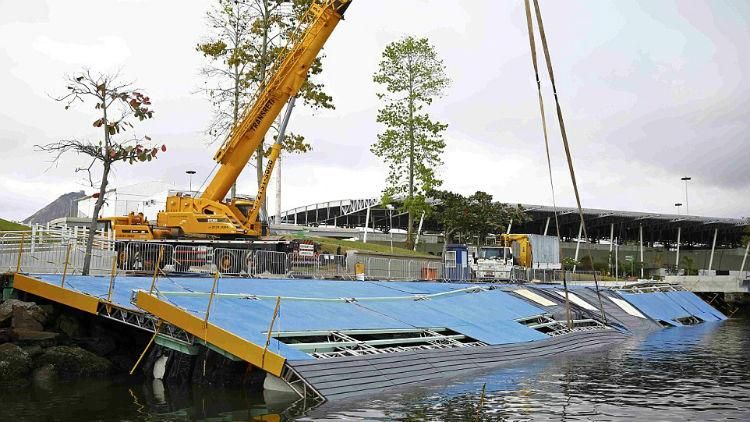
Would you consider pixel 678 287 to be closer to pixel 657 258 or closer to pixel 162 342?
pixel 162 342

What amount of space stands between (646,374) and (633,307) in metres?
23.9

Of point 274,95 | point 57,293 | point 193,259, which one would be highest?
point 274,95

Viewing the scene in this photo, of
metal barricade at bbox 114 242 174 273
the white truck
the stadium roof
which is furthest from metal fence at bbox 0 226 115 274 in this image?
the stadium roof

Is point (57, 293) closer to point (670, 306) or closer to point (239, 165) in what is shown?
point (239, 165)

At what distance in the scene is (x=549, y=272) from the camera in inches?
2317

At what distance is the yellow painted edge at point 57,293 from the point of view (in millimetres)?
20578

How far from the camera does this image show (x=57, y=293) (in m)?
21.3

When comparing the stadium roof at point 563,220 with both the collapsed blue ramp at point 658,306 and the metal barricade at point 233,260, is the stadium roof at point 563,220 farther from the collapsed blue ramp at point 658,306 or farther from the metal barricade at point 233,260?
the metal barricade at point 233,260

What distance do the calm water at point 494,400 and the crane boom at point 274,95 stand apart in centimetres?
1863

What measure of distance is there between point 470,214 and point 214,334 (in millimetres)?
46524

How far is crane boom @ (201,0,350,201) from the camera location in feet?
118

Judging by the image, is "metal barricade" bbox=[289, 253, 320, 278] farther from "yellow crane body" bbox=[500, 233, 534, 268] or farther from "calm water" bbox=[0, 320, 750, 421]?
"yellow crane body" bbox=[500, 233, 534, 268]

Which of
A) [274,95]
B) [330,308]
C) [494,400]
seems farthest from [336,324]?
[274,95]

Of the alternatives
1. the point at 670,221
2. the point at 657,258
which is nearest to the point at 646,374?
the point at 670,221
